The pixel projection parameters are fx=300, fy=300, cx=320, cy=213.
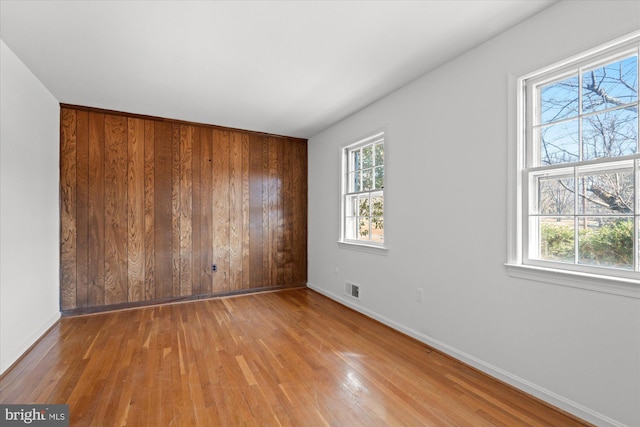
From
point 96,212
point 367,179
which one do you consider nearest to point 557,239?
point 367,179

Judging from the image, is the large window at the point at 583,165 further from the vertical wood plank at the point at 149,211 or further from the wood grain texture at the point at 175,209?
the vertical wood plank at the point at 149,211

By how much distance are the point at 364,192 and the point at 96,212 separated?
3.43m

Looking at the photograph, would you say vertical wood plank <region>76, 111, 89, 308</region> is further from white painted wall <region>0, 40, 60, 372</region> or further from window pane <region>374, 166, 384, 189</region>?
window pane <region>374, 166, 384, 189</region>

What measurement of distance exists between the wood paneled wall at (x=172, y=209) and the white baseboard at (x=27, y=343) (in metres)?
0.41

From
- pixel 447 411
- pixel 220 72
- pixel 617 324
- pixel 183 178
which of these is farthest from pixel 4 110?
pixel 617 324

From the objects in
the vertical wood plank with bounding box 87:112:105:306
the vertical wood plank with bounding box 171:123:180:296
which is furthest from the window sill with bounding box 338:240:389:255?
the vertical wood plank with bounding box 87:112:105:306

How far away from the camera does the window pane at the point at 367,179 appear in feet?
12.5

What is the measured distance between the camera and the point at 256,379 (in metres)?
2.22

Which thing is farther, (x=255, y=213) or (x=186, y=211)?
A: (x=255, y=213)

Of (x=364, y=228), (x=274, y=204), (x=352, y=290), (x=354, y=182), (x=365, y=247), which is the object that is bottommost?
(x=352, y=290)

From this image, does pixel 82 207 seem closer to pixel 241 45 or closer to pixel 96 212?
pixel 96 212

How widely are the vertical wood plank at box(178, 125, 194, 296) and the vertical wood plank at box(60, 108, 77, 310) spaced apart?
120 centimetres

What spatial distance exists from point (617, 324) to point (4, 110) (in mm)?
4420

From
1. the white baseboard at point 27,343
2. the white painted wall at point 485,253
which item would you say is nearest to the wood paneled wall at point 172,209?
the white baseboard at point 27,343
